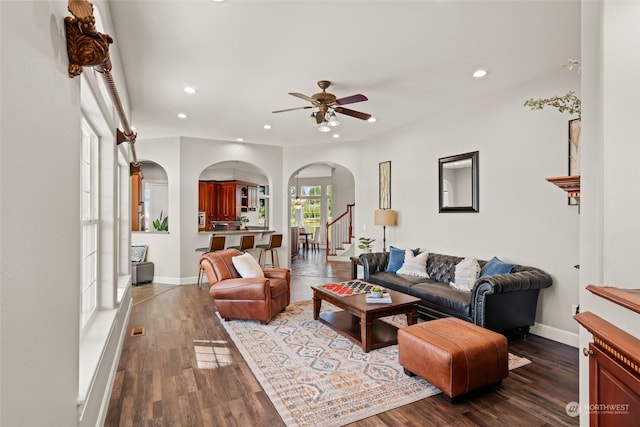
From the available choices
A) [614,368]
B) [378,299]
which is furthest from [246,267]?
[614,368]

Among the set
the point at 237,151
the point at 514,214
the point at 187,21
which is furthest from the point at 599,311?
the point at 237,151

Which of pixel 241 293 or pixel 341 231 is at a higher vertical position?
pixel 341 231

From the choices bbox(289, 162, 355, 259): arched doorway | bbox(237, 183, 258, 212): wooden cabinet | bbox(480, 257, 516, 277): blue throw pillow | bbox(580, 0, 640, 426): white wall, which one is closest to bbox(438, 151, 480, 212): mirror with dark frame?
bbox(480, 257, 516, 277): blue throw pillow

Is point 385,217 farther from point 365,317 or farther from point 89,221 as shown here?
point 89,221

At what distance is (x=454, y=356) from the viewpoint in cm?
243

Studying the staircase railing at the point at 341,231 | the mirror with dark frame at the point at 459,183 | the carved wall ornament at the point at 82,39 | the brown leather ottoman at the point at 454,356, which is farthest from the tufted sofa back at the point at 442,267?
the staircase railing at the point at 341,231

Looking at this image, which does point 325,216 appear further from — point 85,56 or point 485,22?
point 85,56

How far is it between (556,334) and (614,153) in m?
3.19

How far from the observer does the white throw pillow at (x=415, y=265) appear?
5024 mm

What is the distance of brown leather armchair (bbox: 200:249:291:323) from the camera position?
4.11m

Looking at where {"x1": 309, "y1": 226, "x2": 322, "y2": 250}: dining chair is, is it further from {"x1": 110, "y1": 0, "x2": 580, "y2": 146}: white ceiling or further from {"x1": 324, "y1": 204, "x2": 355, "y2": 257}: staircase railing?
{"x1": 110, "y1": 0, "x2": 580, "y2": 146}: white ceiling

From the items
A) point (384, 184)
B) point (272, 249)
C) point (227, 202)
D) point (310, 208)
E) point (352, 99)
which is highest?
point (352, 99)

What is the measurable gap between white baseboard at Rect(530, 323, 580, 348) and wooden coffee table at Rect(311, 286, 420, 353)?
1493mm

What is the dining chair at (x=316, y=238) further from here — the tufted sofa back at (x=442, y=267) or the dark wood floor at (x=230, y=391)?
the dark wood floor at (x=230, y=391)
